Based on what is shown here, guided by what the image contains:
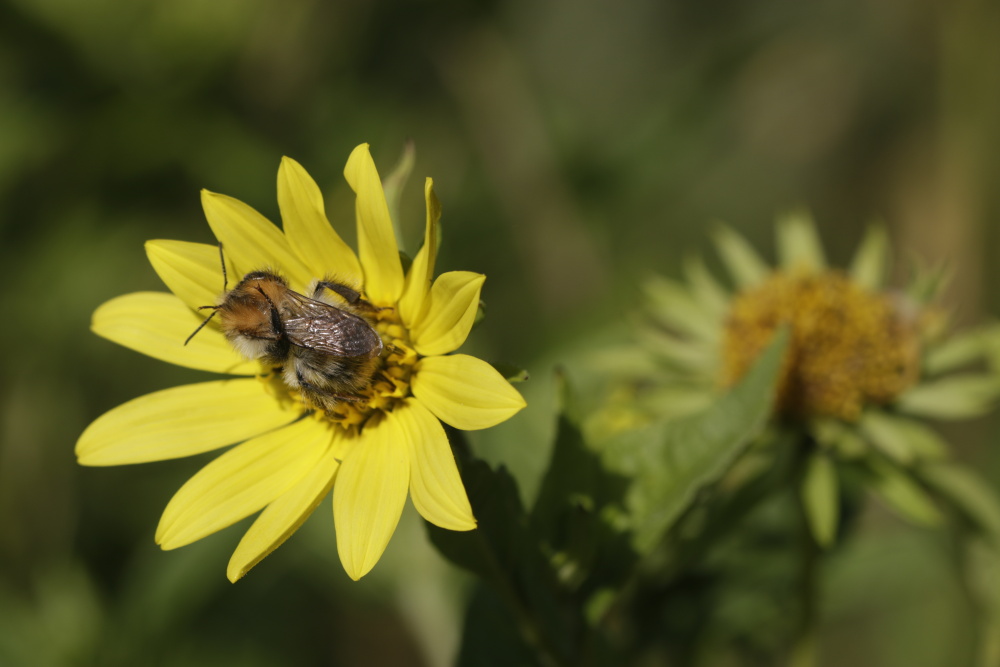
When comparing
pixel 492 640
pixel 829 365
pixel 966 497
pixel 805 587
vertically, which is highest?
pixel 492 640

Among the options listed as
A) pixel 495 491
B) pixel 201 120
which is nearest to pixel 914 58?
pixel 201 120

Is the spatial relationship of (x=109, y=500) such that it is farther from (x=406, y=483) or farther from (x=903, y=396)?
(x=903, y=396)

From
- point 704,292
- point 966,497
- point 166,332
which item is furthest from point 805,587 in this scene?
point 166,332

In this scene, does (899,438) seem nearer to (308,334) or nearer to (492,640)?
(492,640)

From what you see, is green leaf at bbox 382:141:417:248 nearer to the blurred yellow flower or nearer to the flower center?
the flower center

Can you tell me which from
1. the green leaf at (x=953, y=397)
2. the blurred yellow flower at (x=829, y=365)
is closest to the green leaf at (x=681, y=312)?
the blurred yellow flower at (x=829, y=365)

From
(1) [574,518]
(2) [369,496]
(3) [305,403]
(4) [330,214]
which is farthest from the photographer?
(4) [330,214]

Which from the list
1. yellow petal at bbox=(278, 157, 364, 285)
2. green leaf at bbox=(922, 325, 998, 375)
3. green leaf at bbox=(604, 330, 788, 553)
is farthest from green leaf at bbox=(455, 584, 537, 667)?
green leaf at bbox=(922, 325, 998, 375)

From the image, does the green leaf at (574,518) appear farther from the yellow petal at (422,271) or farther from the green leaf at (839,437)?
the green leaf at (839,437)
